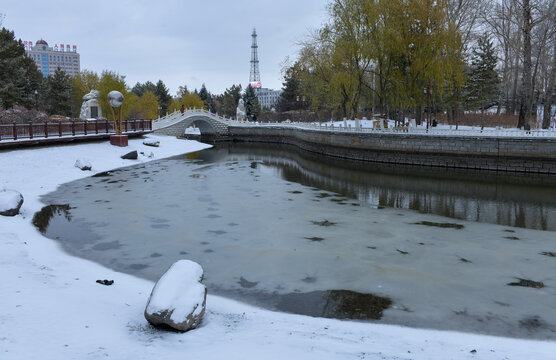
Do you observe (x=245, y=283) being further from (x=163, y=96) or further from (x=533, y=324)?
(x=163, y=96)

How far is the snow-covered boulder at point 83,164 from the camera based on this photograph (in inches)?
990

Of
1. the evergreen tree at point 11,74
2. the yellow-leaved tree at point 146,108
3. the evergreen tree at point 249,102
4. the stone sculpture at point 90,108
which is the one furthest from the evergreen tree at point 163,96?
the stone sculpture at point 90,108

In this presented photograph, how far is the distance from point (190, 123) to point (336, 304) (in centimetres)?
4750

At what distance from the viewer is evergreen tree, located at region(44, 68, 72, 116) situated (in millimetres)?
58625

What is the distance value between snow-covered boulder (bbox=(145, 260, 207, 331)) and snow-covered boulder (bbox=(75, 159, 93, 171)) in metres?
20.6

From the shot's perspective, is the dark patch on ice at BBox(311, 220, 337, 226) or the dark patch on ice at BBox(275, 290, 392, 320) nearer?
the dark patch on ice at BBox(275, 290, 392, 320)

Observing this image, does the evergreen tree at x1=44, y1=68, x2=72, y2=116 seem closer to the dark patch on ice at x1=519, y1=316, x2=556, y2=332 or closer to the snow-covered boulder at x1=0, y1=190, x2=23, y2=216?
the snow-covered boulder at x1=0, y1=190, x2=23, y2=216

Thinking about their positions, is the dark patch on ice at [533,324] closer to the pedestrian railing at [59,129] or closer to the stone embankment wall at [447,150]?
the stone embankment wall at [447,150]

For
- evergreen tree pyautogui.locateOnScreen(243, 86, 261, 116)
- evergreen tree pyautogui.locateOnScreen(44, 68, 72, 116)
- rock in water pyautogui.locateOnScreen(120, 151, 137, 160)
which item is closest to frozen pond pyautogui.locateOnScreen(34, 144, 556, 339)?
rock in water pyautogui.locateOnScreen(120, 151, 137, 160)

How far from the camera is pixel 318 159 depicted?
35469 mm

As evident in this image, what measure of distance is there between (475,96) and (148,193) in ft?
111

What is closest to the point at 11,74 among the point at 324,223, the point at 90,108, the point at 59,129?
the point at 90,108

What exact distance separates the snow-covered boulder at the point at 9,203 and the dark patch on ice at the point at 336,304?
9626mm

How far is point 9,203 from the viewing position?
44.1 feet
